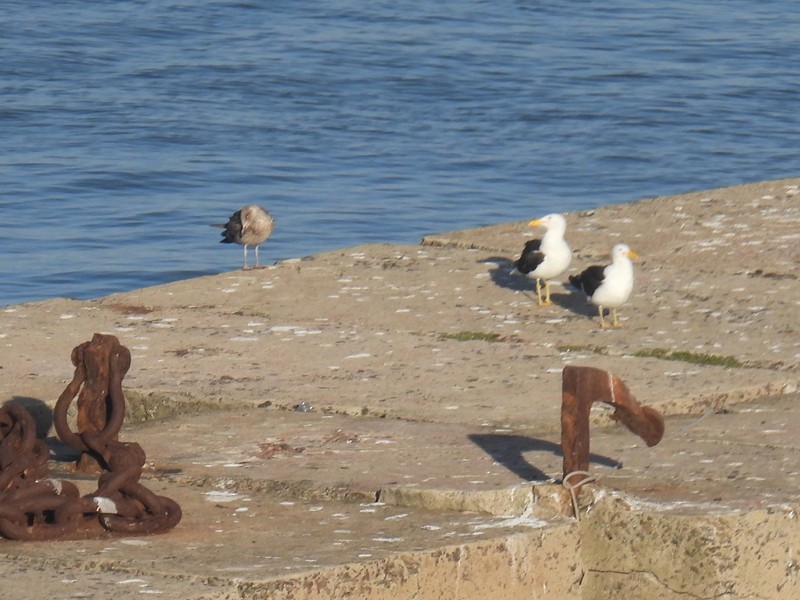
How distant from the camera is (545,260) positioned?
6.29 meters

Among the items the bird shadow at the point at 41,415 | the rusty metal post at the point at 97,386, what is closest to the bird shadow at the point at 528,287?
the bird shadow at the point at 41,415

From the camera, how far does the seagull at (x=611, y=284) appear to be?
5824 millimetres

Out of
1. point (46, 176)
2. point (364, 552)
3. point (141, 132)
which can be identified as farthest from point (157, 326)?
point (141, 132)

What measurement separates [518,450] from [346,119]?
522 inches

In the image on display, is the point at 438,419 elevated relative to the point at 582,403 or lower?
lower

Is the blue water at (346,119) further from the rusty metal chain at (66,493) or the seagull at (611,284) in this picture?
the rusty metal chain at (66,493)

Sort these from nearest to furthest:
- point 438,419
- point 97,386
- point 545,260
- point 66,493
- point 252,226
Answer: point 66,493
point 97,386
point 438,419
point 545,260
point 252,226

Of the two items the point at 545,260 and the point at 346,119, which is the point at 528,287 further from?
the point at 346,119

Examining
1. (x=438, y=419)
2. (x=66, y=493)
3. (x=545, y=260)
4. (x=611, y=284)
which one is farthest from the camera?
(x=545, y=260)

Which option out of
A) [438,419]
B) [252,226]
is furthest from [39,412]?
[252,226]

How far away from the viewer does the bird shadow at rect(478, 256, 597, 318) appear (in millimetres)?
6246

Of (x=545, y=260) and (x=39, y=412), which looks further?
(x=545, y=260)

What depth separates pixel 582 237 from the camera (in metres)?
7.42

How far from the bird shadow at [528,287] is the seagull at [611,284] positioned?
82mm
